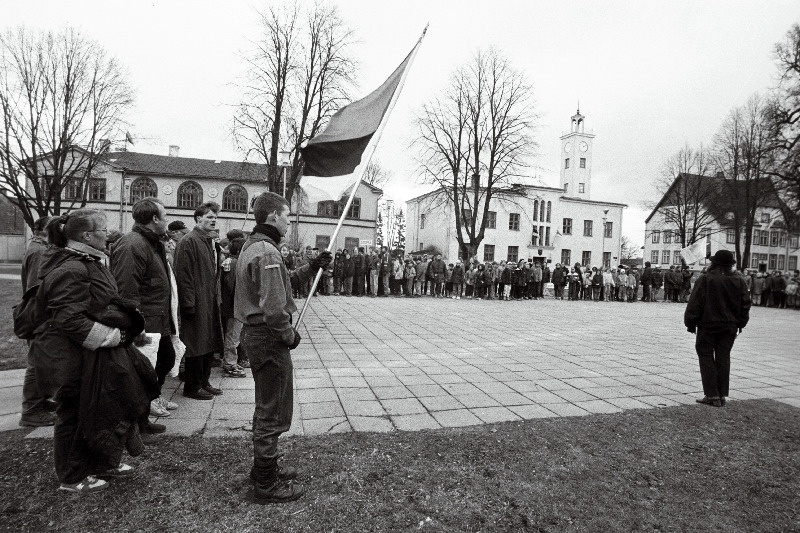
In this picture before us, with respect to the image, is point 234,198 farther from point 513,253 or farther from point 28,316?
point 28,316

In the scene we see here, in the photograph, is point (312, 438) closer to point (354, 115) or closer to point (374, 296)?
point (354, 115)

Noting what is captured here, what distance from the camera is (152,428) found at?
4031 millimetres

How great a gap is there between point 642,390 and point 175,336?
5.60m

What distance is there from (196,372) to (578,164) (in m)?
60.8

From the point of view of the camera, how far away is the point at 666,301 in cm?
2659

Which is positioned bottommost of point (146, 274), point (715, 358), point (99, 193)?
point (715, 358)

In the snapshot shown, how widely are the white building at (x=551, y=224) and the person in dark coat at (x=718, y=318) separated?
40.6m

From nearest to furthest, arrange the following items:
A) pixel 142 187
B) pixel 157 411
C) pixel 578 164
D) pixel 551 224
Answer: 1. pixel 157 411
2. pixel 142 187
3. pixel 551 224
4. pixel 578 164

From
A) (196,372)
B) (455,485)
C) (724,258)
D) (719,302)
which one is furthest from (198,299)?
(724,258)

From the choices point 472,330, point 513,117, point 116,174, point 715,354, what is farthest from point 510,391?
point 116,174

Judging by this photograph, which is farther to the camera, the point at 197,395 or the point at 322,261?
the point at 197,395

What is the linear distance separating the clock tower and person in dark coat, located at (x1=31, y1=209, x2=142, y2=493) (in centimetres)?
6025

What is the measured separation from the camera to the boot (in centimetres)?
301

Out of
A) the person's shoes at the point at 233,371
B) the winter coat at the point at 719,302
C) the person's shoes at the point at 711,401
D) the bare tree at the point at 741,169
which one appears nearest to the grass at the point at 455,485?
the person's shoes at the point at 711,401
